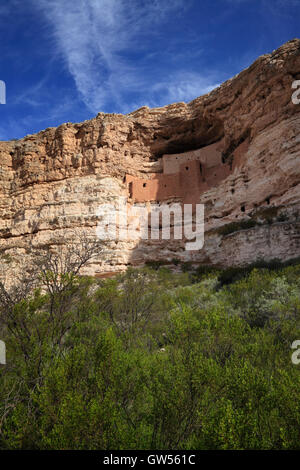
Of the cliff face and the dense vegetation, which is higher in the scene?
the cliff face

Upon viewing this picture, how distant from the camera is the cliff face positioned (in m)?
14.9

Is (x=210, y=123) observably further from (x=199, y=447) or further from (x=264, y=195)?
(x=199, y=447)

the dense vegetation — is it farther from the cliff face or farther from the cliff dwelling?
the cliff dwelling

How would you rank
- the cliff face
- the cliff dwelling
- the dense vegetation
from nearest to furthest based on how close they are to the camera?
the dense vegetation
the cliff face
the cliff dwelling

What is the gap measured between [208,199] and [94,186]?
7.05m

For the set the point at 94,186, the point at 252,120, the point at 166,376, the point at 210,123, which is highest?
the point at 210,123

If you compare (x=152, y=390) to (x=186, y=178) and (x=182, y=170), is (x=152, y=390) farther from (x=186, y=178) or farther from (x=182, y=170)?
(x=182, y=170)

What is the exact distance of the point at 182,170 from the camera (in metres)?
21.1

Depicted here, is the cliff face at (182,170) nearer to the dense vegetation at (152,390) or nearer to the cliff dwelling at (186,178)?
the cliff dwelling at (186,178)

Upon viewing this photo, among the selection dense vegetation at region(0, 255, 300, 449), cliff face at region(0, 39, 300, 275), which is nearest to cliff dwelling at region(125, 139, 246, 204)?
cliff face at region(0, 39, 300, 275)

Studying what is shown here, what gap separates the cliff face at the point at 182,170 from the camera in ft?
48.8

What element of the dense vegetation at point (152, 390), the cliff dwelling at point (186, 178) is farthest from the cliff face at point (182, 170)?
the dense vegetation at point (152, 390)

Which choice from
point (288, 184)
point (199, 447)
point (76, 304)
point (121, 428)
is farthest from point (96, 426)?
point (288, 184)

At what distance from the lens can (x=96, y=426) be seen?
343cm
